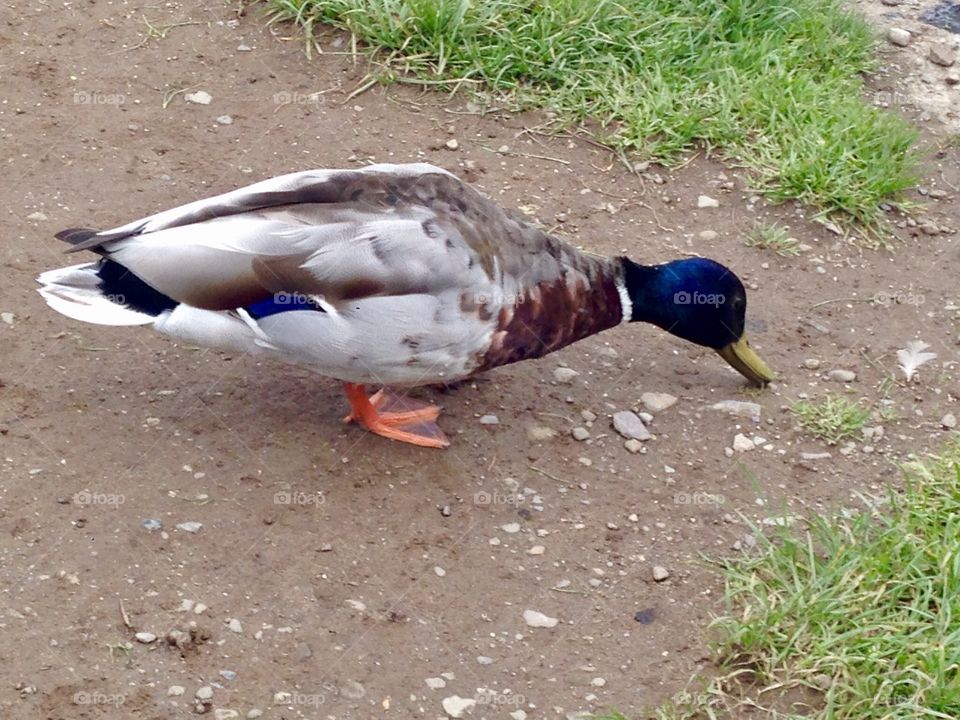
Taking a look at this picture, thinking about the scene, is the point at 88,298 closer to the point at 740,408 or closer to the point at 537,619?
the point at 537,619

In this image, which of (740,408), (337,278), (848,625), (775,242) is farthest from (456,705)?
(775,242)

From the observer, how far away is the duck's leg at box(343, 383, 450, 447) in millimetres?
4387

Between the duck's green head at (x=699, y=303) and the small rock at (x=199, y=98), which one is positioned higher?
the small rock at (x=199, y=98)

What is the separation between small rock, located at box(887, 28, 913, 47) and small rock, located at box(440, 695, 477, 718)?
14.5ft

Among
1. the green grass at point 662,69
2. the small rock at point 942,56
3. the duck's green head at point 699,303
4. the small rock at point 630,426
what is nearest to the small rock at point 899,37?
the small rock at point 942,56

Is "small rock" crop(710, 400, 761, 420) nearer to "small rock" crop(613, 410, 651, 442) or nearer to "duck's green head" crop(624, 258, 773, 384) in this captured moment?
"duck's green head" crop(624, 258, 773, 384)

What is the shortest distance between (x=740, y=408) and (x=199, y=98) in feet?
9.08

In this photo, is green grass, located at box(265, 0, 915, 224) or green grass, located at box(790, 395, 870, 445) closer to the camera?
green grass, located at box(790, 395, 870, 445)

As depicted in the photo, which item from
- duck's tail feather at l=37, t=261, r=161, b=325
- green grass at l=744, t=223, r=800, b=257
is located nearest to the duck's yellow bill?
green grass at l=744, t=223, r=800, b=257

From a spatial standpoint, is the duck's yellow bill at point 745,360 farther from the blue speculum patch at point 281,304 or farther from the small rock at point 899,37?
the small rock at point 899,37

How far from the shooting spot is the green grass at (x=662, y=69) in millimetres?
5668

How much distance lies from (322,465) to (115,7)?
3093 mm

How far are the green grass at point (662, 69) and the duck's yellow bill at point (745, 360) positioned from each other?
1144 millimetres

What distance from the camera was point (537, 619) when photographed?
→ 3.80 meters
